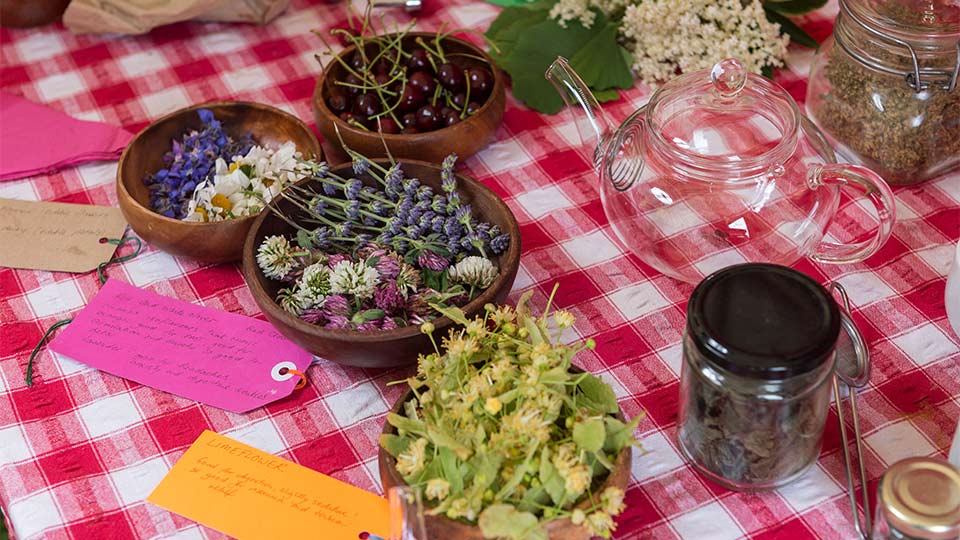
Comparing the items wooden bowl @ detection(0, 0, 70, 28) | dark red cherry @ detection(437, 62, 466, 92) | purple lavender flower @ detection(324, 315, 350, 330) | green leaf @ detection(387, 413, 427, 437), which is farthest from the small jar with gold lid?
wooden bowl @ detection(0, 0, 70, 28)

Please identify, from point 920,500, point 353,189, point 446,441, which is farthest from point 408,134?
point 920,500

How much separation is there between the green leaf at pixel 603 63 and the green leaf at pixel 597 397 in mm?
510

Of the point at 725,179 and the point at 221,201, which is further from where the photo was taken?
the point at 221,201

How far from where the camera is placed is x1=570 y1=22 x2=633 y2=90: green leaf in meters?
1.14

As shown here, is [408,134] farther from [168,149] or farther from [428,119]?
[168,149]

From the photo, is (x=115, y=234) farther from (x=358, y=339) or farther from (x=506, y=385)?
(x=506, y=385)

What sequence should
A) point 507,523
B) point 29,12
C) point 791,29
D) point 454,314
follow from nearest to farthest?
point 507,523, point 454,314, point 791,29, point 29,12

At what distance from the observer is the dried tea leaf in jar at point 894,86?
0.89 m

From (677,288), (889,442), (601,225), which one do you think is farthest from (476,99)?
(889,442)

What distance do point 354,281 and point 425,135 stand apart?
0.23 metres

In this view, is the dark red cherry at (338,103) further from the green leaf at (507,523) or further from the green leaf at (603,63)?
the green leaf at (507,523)

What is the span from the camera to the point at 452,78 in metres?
1.07

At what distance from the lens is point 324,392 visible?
0.85m

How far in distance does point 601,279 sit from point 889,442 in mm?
283
